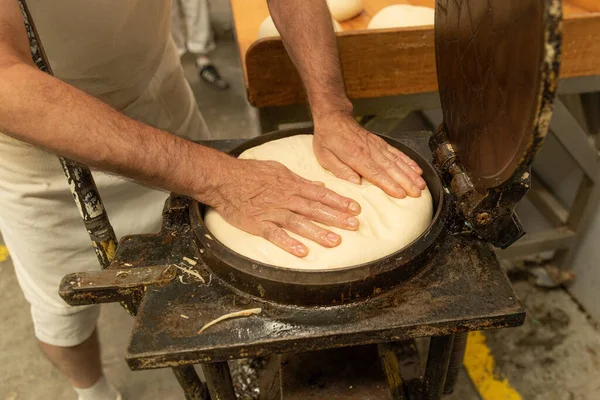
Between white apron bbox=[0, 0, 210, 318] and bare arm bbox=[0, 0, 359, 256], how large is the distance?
13.5 inches

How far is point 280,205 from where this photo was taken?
1083 mm

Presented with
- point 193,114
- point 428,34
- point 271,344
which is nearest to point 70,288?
point 271,344

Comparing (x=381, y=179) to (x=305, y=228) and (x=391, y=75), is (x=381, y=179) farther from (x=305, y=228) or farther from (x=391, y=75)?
(x=391, y=75)

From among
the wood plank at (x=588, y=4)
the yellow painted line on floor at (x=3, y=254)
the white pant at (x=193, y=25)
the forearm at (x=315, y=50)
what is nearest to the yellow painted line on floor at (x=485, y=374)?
the forearm at (x=315, y=50)

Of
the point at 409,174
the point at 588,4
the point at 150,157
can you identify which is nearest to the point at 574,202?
the point at 588,4

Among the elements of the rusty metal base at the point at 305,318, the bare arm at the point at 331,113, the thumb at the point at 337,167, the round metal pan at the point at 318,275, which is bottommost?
the rusty metal base at the point at 305,318

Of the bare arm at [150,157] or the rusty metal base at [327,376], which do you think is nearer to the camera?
the bare arm at [150,157]

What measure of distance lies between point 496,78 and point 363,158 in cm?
41

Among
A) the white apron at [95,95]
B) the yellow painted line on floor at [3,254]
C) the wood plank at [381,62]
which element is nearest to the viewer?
the white apron at [95,95]

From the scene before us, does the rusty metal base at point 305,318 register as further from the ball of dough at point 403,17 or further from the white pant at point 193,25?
the white pant at point 193,25

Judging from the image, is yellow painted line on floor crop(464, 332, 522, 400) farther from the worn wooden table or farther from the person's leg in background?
the person's leg in background

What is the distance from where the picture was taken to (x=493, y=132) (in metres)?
0.93

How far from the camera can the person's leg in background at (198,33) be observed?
4523 millimetres

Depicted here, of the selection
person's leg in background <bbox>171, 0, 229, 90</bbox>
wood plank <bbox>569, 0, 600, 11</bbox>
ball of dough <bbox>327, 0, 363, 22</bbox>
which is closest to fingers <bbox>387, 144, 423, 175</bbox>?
ball of dough <bbox>327, 0, 363, 22</bbox>
